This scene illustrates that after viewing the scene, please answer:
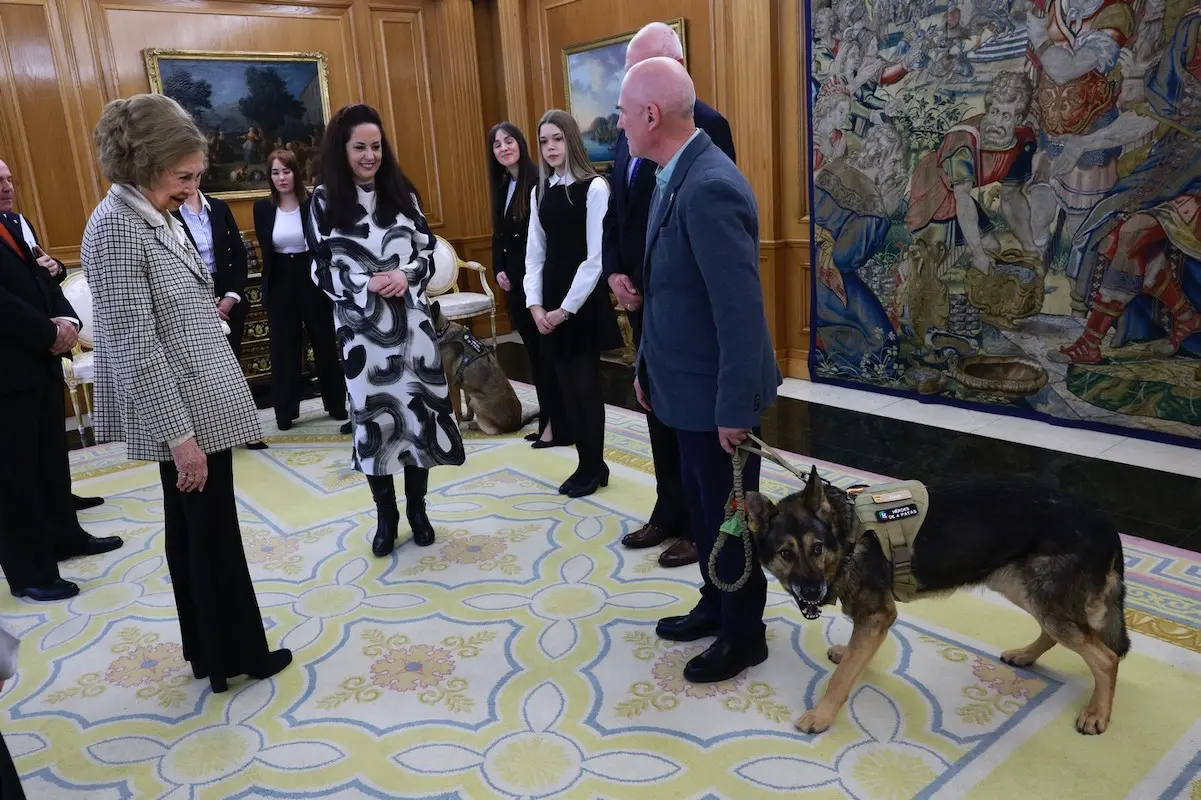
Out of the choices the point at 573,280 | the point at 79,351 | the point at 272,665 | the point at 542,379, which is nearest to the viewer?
the point at 272,665

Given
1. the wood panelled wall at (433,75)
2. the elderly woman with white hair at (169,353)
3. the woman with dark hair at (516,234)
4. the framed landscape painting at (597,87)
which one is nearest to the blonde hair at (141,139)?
the elderly woman with white hair at (169,353)

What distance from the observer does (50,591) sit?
11.9 ft

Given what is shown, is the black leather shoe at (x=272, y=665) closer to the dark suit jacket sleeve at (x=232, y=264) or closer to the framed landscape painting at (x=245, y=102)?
the dark suit jacket sleeve at (x=232, y=264)

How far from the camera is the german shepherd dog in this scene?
2336 mm

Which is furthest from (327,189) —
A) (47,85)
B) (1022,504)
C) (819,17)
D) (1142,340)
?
(47,85)

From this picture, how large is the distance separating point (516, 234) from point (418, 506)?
160cm

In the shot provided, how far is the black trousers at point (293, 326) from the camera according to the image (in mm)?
5684

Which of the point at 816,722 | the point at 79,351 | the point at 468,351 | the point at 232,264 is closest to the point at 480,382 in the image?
the point at 468,351

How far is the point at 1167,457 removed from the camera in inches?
172

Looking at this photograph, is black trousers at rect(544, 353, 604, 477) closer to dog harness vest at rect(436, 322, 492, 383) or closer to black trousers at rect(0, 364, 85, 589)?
dog harness vest at rect(436, 322, 492, 383)

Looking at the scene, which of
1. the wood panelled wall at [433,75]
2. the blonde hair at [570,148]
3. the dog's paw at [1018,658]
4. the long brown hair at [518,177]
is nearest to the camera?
the dog's paw at [1018,658]

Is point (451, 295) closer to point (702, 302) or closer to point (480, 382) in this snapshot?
point (480, 382)

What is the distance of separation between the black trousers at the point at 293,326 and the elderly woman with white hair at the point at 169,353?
3189 mm

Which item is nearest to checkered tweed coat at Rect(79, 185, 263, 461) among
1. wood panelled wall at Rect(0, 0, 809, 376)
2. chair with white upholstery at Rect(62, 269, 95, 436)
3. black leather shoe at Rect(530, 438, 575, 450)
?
black leather shoe at Rect(530, 438, 575, 450)
